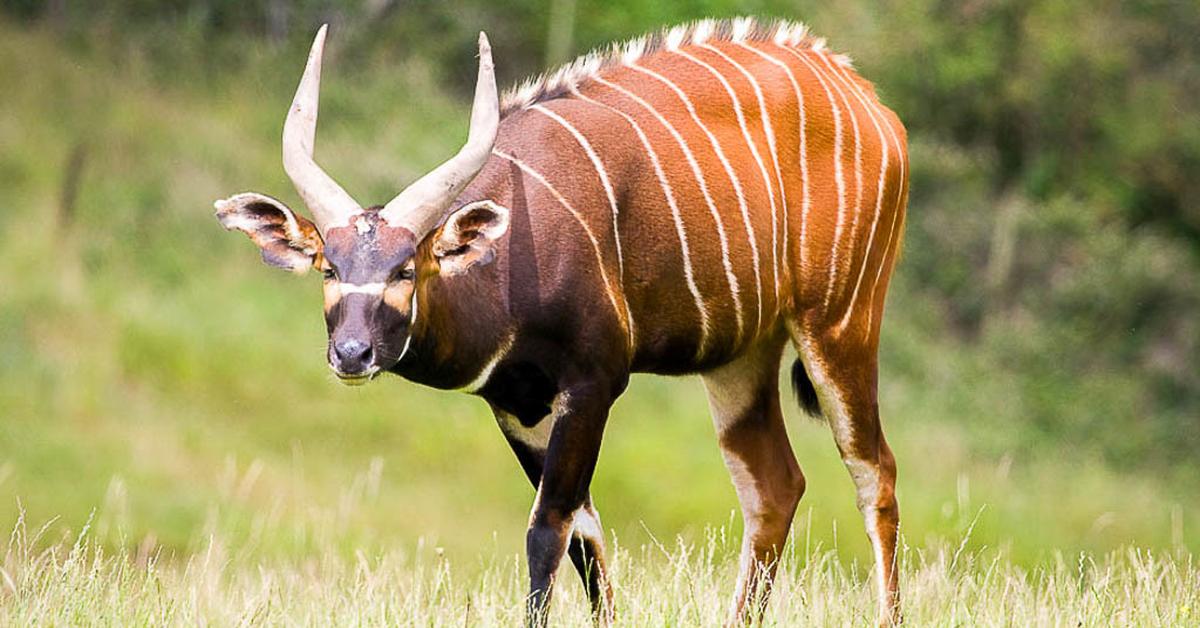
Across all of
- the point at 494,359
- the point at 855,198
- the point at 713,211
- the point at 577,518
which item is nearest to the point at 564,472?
the point at 494,359

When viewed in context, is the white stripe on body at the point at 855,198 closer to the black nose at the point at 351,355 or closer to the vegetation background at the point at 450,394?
the vegetation background at the point at 450,394

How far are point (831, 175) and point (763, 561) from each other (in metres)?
1.46

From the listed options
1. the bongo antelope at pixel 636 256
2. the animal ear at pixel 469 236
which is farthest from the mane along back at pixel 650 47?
the animal ear at pixel 469 236

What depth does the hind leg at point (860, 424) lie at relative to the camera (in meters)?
7.24

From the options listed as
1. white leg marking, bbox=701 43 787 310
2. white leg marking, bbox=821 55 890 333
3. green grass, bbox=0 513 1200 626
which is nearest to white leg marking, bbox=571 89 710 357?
white leg marking, bbox=701 43 787 310

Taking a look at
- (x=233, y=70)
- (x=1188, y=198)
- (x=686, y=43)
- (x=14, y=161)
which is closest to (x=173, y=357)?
(x=14, y=161)

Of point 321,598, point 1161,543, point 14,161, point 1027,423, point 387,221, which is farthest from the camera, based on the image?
point 1027,423

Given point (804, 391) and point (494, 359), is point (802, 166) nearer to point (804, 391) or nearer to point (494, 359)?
point (804, 391)

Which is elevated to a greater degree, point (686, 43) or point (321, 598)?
point (686, 43)

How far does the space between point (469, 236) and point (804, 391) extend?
1.94 meters

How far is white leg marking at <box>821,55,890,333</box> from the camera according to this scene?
7.34 meters

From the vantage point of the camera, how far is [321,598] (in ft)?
21.3

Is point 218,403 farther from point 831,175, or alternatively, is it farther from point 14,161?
point 831,175

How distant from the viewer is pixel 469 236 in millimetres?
6094
